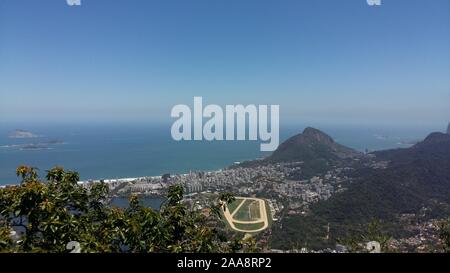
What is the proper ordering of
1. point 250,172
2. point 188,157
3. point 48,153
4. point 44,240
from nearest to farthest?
point 44,240 < point 48,153 < point 188,157 < point 250,172

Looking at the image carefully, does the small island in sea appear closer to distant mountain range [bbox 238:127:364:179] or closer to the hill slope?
the hill slope

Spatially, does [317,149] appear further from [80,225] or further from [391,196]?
[80,225]

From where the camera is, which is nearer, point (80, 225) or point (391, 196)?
point (80, 225)

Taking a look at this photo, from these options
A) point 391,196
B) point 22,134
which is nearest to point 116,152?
point 22,134

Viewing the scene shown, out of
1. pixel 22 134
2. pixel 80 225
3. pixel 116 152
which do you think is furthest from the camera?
pixel 116 152

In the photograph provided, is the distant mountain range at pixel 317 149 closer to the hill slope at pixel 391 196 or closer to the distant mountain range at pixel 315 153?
the distant mountain range at pixel 315 153

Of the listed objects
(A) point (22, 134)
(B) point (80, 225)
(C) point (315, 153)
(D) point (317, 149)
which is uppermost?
(A) point (22, 134)

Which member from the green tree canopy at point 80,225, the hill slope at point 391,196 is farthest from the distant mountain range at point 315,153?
the green tree canopy at point 80,225

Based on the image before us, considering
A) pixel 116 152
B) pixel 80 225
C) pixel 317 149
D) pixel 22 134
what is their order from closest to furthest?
1. pixel 80 225
2. pixel 22 134
3. pixel 116 152
4. pixel 317 149

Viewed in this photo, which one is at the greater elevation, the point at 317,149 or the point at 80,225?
the point at 80,225
